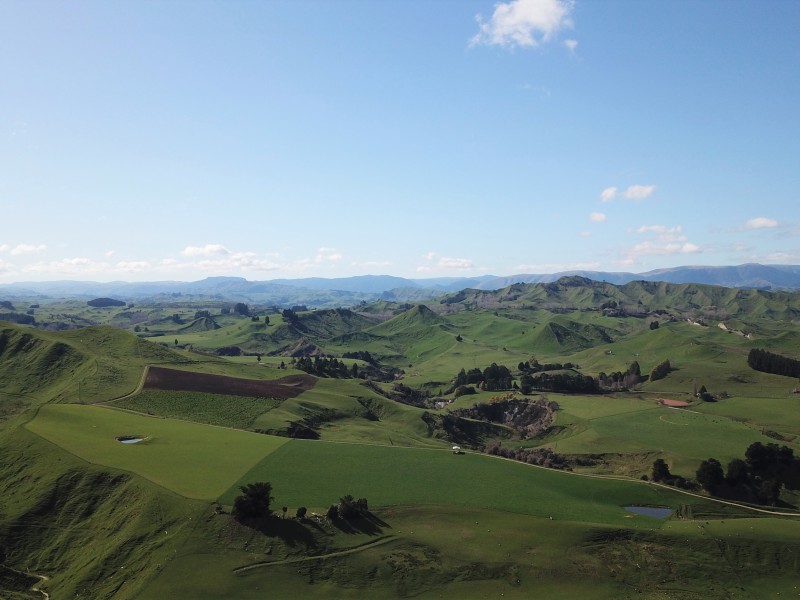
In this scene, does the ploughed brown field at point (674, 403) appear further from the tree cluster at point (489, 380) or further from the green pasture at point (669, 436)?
the tree cluster at point (489, 380)

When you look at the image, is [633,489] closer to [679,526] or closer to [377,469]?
[679,526]

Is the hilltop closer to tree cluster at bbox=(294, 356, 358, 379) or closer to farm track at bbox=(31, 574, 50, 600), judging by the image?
farm track at bbox=(31, 574, 50, 600)

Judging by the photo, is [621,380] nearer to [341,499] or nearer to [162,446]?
[341,499]

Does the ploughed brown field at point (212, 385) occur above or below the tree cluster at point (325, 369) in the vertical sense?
above

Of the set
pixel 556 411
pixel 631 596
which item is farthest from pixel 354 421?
pixel 631 596

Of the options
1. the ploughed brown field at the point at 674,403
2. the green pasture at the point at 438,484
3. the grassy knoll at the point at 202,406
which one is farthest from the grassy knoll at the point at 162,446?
the ploughed brown field at the point at 674,403

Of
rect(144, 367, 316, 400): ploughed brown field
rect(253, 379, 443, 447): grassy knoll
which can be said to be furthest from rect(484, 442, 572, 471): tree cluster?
rect(144, 367, 316, 400): ploughed brown field

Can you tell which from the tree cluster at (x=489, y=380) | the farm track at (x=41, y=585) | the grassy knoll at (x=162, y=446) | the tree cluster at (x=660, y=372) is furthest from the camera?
the tree cluster at (x=489, y=380)

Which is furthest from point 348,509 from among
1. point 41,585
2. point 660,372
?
point 660,372
